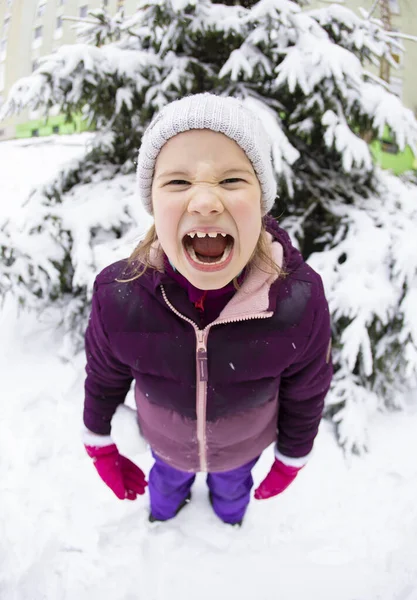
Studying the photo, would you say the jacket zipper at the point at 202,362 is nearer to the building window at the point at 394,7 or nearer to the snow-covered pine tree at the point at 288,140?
the snow-covered pine tree at the point at 288,140

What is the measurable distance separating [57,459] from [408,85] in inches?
134

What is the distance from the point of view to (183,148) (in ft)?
2.48

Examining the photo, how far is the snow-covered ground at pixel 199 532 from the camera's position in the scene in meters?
1.54

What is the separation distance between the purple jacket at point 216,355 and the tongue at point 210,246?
0.47 feet

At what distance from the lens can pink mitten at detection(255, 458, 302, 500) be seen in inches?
50.8

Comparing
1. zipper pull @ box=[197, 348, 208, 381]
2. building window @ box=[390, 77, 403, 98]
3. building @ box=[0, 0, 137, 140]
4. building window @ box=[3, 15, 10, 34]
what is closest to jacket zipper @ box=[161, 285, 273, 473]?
zipper pull @ box=[197, 348, 208, 381]

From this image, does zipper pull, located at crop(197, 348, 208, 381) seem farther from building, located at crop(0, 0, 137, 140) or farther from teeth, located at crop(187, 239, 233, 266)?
building, located at crop(0, 0, 137, 140)

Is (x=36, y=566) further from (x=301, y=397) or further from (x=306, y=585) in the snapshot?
(x=301, y=397)

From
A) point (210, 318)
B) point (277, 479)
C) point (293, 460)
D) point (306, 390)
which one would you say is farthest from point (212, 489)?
point (210, 318)

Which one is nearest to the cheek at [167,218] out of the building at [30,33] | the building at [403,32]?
the building at [30,33]

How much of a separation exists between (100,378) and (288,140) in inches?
71.1

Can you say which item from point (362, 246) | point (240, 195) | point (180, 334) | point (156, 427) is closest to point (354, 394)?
point (362, 246)

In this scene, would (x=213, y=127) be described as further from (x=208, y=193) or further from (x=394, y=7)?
(x=394, y=7)

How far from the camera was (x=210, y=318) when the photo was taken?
0.95 m
